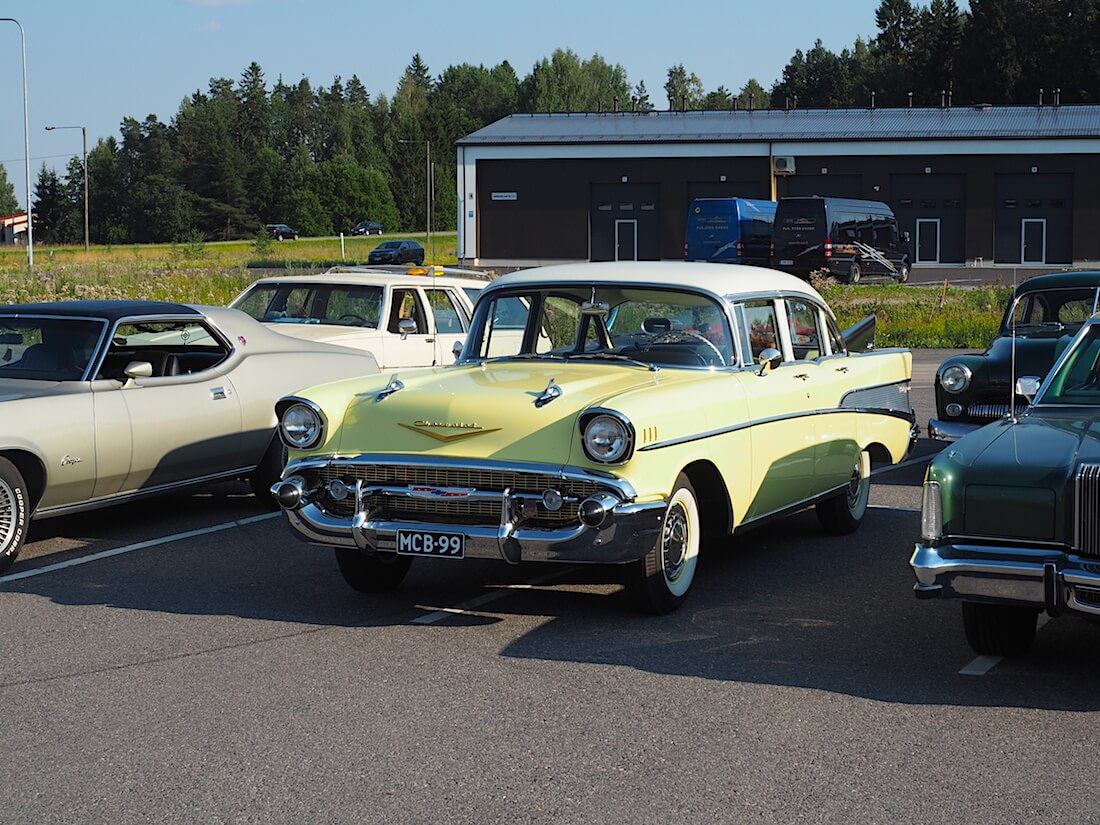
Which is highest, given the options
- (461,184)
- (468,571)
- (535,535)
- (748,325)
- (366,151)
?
(366,151)

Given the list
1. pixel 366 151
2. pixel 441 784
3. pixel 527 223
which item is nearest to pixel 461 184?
pixel 527 223

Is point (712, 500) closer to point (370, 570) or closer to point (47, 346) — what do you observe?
point (370, 570)

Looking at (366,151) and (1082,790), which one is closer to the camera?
(1082,790)

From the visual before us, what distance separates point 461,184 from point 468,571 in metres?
51.8

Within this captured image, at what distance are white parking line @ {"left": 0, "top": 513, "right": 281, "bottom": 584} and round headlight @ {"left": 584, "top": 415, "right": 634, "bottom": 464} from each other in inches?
139

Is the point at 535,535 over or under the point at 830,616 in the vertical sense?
over

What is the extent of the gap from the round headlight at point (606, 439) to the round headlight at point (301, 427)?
1.45 m

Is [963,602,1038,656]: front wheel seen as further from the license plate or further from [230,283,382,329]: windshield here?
[230,283,382,329]: windshield

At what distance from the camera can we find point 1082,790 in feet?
15.1

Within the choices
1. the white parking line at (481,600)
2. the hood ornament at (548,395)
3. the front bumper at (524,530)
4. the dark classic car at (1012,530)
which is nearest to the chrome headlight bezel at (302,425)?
the front bumper at (524,530)

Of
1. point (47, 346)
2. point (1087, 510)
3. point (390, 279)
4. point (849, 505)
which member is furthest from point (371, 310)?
point (1087, 510)

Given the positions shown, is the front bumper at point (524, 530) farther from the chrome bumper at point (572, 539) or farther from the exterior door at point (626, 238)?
the exterior door at point (626, 238)

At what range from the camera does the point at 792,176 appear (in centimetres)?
5666

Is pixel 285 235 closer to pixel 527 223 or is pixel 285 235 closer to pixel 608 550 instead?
pixel 527 223
